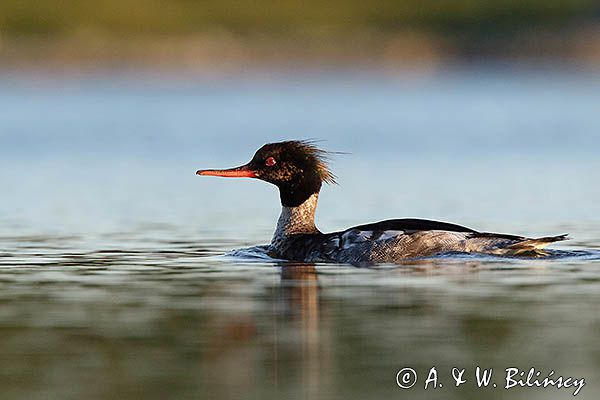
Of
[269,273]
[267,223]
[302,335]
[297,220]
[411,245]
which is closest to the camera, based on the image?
[302,335]

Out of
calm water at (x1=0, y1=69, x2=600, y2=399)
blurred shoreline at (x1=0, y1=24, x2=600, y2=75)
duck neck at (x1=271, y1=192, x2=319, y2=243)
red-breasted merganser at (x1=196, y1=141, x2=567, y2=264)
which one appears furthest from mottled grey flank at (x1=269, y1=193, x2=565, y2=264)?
blurred shoreline at (x1=0, y1=24, x2=600, y2=75)

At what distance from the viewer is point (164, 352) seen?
8375mm

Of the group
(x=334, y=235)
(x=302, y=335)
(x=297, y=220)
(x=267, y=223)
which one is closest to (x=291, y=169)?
(x=297, y=220)

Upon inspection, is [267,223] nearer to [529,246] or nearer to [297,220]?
Answer: [297,220]

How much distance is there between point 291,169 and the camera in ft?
43.4

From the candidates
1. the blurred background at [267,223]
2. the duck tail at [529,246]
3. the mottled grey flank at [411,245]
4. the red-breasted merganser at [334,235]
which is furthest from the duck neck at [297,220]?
the duck tail at [529,246]

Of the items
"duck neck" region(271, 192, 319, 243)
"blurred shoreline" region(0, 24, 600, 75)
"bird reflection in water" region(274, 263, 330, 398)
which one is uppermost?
"blurred shoreline" region(0, 24, 600, 75)

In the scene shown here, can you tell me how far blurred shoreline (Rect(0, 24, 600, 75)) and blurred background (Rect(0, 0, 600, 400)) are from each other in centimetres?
38

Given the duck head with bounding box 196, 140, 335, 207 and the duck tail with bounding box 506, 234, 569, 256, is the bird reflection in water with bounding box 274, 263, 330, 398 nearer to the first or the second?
the duck tail with bounding box 506, 234, 569, 256

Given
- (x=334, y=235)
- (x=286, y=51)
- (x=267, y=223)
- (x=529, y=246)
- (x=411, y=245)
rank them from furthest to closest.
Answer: (x=286, y=51), (x=267, y=223), (x=334, y=235), (x=411, y=245), (x=529, y=246)

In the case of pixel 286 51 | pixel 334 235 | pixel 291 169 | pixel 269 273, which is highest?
pixel 286 51

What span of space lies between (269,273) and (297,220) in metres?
1.52

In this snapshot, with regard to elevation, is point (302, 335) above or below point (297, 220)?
below

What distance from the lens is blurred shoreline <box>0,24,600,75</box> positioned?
5138 cm
